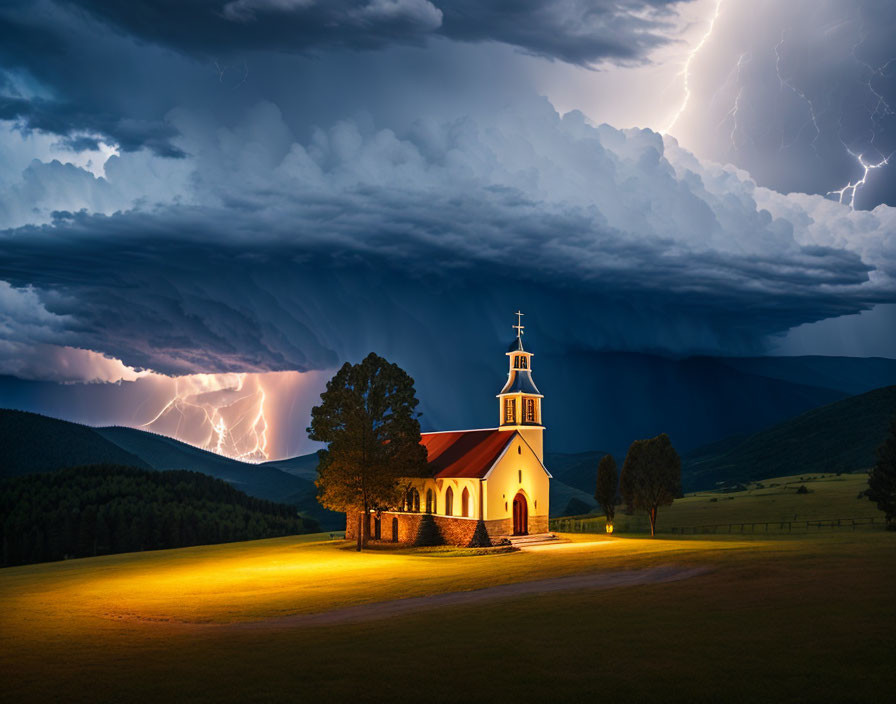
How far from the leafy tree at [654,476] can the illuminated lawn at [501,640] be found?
3224 centimetres

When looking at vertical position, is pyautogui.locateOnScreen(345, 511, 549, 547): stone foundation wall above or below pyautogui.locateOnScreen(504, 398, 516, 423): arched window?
below

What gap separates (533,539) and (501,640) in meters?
42.4

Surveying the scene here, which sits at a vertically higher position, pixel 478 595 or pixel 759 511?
pixel 759 511

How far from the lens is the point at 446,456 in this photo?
72.6 metres

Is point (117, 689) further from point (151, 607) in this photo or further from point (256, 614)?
point (151, 607)

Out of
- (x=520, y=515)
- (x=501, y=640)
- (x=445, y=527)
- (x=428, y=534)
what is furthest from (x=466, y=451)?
(x=501, y=640)

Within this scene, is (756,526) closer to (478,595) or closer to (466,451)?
(466,451)

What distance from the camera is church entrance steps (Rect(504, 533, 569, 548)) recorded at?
206 ft

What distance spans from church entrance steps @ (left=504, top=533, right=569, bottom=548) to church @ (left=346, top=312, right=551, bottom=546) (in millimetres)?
852

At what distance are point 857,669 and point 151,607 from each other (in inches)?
1138

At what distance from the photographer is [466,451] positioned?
7112cm

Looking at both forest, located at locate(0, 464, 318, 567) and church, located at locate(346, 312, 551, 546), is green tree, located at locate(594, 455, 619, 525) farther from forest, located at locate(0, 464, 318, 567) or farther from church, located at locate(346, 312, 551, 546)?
forest, located at locate(0, 464, 318, 567)

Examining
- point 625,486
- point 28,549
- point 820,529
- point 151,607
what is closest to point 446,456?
point 625,486

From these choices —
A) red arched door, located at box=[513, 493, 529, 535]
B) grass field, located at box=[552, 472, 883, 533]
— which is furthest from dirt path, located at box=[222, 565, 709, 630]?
grass field, located at box=[552, 472, 883, 533]
